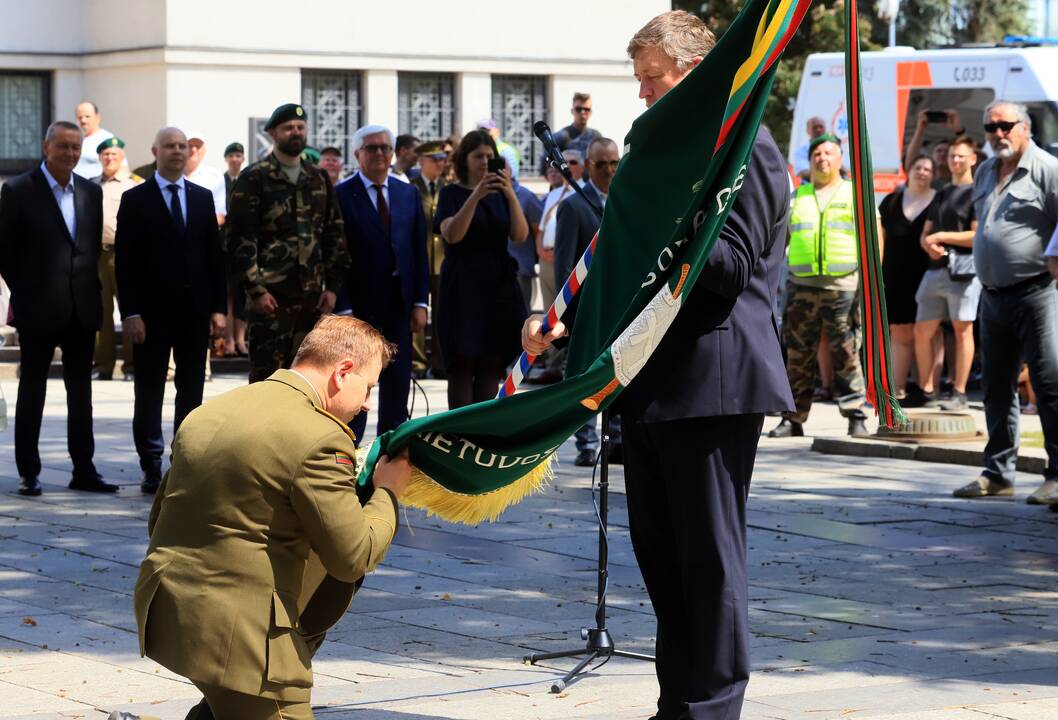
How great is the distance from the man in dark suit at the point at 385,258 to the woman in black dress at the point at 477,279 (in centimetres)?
23

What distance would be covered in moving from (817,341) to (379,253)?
395 centimetres

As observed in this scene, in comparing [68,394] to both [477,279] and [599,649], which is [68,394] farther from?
[599,649]

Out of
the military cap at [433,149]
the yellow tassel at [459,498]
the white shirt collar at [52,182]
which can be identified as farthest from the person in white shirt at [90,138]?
the yellow tassel at [459,498]

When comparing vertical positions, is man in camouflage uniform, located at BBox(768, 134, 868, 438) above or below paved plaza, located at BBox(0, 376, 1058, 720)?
above

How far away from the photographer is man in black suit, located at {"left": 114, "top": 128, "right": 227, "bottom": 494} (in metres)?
11.2

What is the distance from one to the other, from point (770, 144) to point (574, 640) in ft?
8.09

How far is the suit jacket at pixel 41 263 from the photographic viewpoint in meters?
11.3

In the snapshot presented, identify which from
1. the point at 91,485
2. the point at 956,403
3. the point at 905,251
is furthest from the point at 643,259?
the point at 905,251

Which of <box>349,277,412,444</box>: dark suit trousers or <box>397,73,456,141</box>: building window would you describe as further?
<box>397,73,456,141</box>: building window

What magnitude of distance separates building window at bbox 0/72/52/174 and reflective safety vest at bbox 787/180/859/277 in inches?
557

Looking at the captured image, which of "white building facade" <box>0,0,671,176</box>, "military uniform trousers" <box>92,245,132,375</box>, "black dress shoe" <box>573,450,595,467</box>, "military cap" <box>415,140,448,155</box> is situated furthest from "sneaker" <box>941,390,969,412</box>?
"white building facade" <box>0,0,671,176</box>

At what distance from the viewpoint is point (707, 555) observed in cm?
550

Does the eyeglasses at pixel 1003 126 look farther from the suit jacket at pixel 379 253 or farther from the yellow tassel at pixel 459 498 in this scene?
the yellow tassel at pixel 459 498

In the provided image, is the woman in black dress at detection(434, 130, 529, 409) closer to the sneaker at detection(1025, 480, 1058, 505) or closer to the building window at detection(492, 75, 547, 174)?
the sneaker at detection(1025, 480, 1058, 505)
